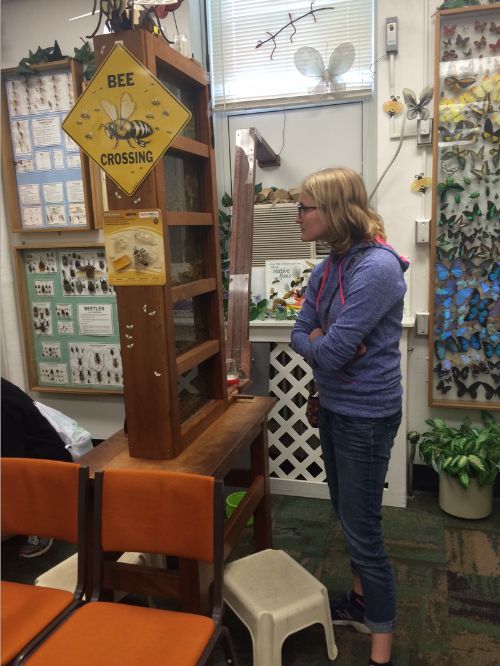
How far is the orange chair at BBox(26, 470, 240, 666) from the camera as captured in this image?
1238mm

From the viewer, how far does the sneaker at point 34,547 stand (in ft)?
7.99

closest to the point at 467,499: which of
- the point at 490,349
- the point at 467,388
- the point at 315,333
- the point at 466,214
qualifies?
the point at 467,388

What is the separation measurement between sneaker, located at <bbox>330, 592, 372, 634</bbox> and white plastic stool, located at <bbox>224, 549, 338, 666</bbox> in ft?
0.48

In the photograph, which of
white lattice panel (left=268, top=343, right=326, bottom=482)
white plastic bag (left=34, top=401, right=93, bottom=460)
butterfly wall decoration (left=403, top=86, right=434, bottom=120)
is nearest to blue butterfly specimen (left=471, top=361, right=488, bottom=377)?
white lattice panel (left=268, top=343, right=326, bottom=482)

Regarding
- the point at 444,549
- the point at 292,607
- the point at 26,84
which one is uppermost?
the point at 26,84

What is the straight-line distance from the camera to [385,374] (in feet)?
5.07

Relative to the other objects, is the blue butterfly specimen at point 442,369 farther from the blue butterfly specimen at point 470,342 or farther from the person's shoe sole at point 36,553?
the person's shoe sole at point 36,553

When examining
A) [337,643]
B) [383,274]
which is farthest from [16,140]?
[337,643]

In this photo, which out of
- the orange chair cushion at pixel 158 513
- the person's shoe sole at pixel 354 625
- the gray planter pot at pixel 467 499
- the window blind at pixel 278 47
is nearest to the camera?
the orange chair cushion at pixel 158 513

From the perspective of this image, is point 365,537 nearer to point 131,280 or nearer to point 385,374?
point 385,374

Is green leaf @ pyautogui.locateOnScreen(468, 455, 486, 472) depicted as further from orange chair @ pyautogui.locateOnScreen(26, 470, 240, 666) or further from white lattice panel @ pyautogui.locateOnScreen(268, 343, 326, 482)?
orange chair @ pyautogui.locateOnScreen(26, 470, 240, 666)

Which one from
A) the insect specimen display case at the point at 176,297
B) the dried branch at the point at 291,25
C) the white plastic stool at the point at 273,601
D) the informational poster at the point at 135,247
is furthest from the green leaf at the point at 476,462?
the dried branch at the point at 291,25

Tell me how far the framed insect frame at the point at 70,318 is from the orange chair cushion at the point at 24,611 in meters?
1.85

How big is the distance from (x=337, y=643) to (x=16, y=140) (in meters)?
3.05
